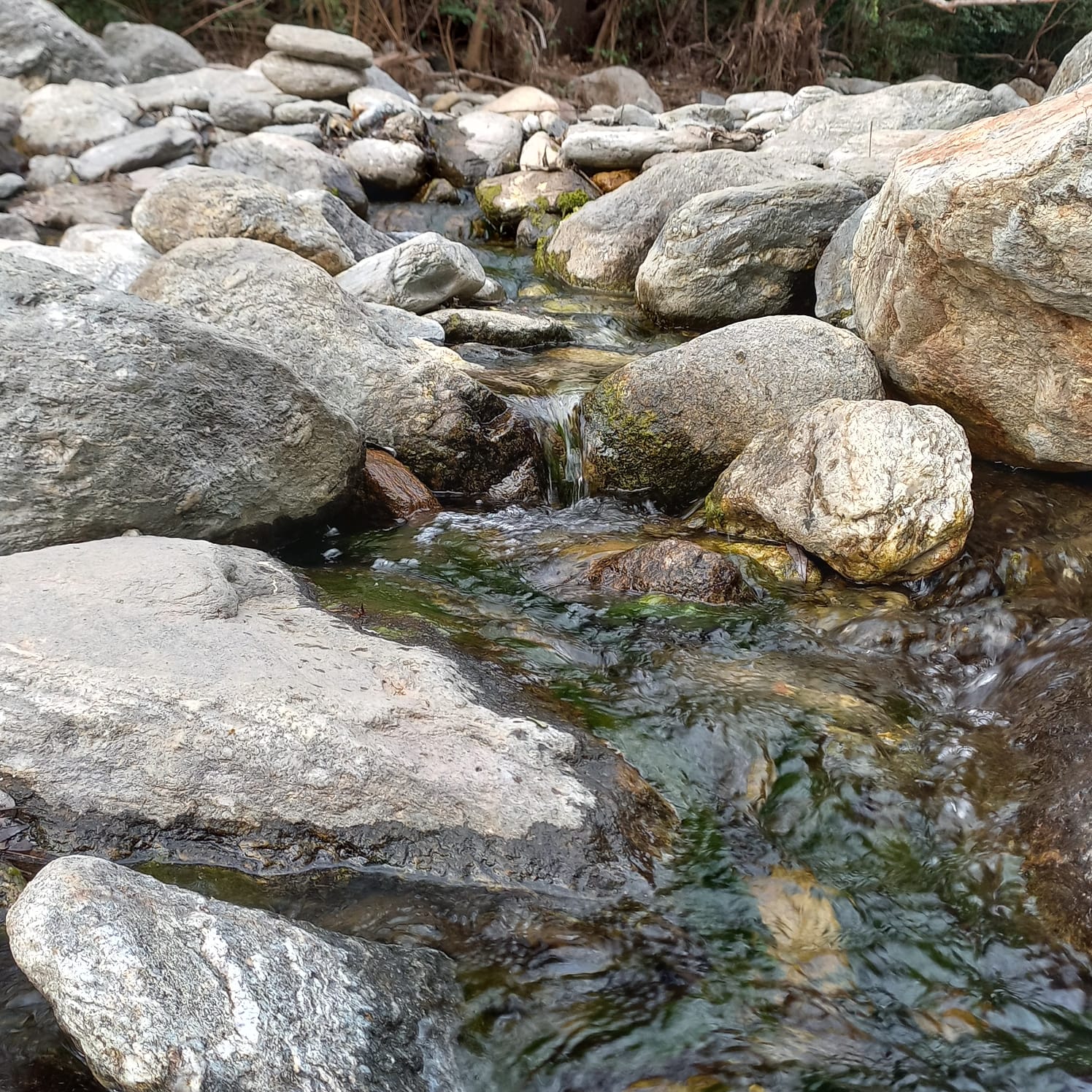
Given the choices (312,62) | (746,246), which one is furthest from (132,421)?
(312,62)

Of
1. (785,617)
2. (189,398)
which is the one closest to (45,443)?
(189,398)

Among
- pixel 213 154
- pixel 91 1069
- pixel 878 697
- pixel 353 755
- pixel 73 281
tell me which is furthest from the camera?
pixel 213 154

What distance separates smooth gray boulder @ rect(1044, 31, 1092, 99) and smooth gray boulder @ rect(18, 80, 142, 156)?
36.3ft

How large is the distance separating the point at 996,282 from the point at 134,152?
10753mm

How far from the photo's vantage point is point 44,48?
1291 centimetres

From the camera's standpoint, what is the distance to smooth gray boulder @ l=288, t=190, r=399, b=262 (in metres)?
8.24

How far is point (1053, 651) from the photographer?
3787 mm

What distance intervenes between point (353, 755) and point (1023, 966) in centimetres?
210

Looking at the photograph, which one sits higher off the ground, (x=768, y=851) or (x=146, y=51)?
(x=146, y=51)

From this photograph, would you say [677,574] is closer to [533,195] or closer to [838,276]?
[838,276]

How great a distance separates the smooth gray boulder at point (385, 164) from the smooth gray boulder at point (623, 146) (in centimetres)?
209

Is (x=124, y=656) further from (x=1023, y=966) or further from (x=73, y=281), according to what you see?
(x=1023, y=966)

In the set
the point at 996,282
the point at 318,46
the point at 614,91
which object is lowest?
the point at 996,282

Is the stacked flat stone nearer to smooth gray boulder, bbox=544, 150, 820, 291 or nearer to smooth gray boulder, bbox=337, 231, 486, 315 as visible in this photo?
smooth gray boulder, bbox=544, 150, 820, 291
